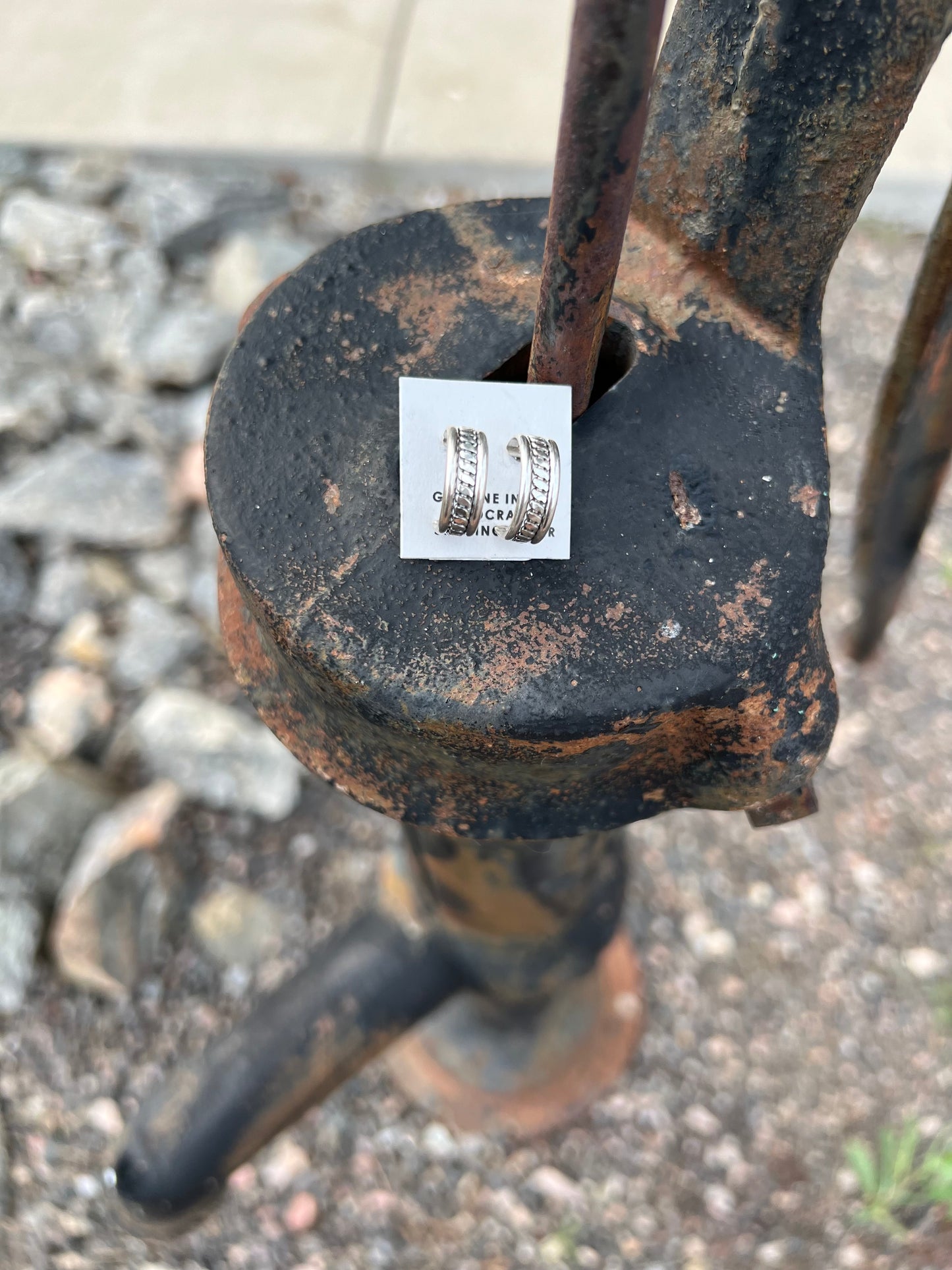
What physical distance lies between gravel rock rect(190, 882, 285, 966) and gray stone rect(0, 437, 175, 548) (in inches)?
23.1

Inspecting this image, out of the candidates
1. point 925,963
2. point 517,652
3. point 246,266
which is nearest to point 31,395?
point 246,266

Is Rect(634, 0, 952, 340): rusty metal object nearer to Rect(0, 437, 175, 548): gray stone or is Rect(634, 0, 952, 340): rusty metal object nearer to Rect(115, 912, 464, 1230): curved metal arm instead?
Rect(115, 912, 464, 1230): curved metal arm

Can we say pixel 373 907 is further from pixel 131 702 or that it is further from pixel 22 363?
pixel 22 363

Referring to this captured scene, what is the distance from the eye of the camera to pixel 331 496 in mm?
537

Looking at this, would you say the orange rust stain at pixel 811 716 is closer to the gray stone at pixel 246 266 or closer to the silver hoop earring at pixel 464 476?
the silver hoop earring at pixel 464 476

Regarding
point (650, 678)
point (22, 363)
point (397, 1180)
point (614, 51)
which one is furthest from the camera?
point (22, 363)

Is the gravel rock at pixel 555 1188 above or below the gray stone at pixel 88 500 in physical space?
below

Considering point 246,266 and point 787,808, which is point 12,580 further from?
point 787,808

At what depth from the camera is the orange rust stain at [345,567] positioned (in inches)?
20.4

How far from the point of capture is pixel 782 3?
515 mm

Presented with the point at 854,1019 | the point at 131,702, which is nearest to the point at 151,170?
the point at 131,702

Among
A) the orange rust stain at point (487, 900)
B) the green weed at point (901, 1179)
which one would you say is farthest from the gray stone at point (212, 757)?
the green weed at point (901, 1179)

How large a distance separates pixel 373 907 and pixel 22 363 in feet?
4.04

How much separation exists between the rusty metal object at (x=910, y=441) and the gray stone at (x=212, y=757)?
81cm
